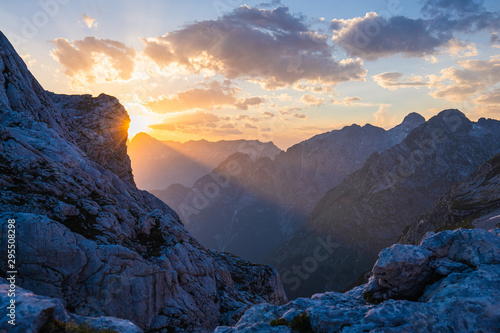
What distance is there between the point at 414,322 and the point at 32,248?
26.1 m

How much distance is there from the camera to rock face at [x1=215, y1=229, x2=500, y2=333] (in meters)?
12.1

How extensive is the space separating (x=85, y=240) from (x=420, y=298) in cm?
2635

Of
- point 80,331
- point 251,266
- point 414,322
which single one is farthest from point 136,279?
point 251,266

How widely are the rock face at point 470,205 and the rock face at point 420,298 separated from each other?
83092mm

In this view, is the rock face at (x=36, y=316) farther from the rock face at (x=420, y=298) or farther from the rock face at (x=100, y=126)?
the rock face at (x=100, y=126)

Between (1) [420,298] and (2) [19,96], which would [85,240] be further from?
(1) [420,298]

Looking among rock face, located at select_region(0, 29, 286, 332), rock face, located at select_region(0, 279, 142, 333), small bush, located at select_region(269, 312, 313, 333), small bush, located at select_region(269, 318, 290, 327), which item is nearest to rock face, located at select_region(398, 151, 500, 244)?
rock face, located at select_region(0, 29, 286, 332)

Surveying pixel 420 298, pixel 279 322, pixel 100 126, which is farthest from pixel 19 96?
pixel 420 298

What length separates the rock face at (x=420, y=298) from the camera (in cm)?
1214

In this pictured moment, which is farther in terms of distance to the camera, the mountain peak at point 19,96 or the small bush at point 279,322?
the mountain peak at point 19,96

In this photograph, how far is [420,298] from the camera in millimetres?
15367

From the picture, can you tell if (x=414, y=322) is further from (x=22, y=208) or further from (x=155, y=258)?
(x=22, y=208)

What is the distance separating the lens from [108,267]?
24.3m

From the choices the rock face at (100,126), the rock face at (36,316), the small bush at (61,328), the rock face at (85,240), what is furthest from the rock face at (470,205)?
the rock face at (100,126)
